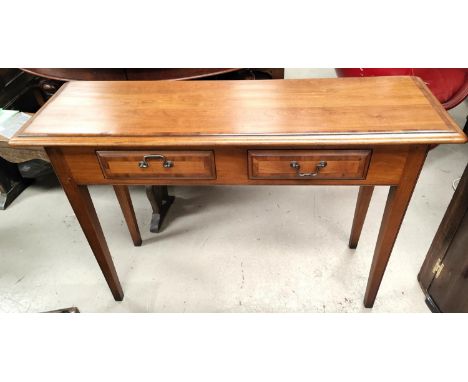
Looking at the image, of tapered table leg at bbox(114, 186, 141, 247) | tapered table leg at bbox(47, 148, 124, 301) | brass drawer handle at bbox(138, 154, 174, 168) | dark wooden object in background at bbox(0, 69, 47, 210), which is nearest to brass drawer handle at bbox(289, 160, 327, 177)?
brass drawer handle at bbox(138, 154, 174, 168)

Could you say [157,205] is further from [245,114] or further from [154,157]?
[245,114]

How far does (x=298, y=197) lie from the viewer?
2.10 m

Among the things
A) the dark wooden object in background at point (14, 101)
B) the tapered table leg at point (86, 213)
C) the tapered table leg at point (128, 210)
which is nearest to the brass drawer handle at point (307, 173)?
the tapered table leg at point (86, 213)

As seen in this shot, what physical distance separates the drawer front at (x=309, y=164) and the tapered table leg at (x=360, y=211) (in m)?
0.52

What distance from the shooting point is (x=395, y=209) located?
1.13 metres

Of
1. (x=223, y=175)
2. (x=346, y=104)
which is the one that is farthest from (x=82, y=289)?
(x=346, y=104)

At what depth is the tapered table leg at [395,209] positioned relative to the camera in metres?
1.01

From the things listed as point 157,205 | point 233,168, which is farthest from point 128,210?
point 233,168

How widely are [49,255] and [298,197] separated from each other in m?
1.43

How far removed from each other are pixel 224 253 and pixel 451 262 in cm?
100

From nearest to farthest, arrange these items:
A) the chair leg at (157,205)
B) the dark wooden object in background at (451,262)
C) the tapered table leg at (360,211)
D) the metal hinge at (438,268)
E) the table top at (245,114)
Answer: the table top at (245,114) → the dark wooden object in background at (451,262) → the metal hinge at (438,268) → the tapered table leg at (360,211) → the chair leg at (157,205)

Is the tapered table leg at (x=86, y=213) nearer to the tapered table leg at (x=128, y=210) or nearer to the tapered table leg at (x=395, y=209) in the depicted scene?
the tapered table leg at (x=128, y=210)

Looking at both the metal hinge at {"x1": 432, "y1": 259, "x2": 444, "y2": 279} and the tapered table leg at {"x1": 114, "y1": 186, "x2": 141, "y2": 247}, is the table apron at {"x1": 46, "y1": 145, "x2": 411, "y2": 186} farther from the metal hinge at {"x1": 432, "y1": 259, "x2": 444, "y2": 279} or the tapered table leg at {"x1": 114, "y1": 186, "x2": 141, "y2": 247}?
the metal hinge at {"x1": 432, "y1": 259, "x2": 444, "y2": 279}

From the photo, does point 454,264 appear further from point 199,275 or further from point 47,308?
point 47,308
